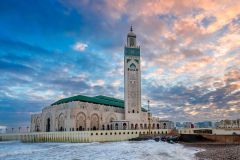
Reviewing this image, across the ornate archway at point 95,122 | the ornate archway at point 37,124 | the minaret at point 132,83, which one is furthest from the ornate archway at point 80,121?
the ornate archway at point 37,124

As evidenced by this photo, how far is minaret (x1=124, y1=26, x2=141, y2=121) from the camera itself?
296 ft

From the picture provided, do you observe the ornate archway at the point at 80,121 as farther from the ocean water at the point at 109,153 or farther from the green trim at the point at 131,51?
the ocean water at the point at 109,153

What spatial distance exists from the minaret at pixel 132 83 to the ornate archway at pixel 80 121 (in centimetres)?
1584

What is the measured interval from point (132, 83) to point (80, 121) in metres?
23.6

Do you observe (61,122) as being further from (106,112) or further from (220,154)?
(220,154)

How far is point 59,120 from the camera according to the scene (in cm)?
8338

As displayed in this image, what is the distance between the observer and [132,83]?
302 feet

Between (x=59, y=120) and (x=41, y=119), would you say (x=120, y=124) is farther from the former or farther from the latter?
(x=41, y=119)

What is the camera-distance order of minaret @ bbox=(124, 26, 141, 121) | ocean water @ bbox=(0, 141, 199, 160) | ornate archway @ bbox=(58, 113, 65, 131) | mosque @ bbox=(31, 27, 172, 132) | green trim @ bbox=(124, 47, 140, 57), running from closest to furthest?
1. ocean water @ bbox=(0, 141, 199, 160)
2. mosque @ bbox=(31, 27, 172, 132)
3. ornate archway @ bbox=(58, 113, 65, 131)
4. minaret @ bbox=(124, 26, 141, 121)
5. green trim @ bbox=(124, 47, 140, 57)

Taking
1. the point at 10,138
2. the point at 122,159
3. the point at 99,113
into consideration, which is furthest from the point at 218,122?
the point at 122,159

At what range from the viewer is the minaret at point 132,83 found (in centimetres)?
9019

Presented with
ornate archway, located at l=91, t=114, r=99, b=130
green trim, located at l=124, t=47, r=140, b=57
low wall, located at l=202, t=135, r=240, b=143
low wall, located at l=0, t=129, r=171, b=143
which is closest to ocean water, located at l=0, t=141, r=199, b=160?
low wall, located at l=202, t=135, r=240, b=143

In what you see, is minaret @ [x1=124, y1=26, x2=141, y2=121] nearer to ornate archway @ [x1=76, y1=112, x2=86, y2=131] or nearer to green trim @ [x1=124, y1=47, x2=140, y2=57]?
green trim @ [x1=124, y1=47, x2=140, y2=57]

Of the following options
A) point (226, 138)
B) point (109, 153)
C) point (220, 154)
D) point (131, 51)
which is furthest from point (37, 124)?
point (220, 154)
